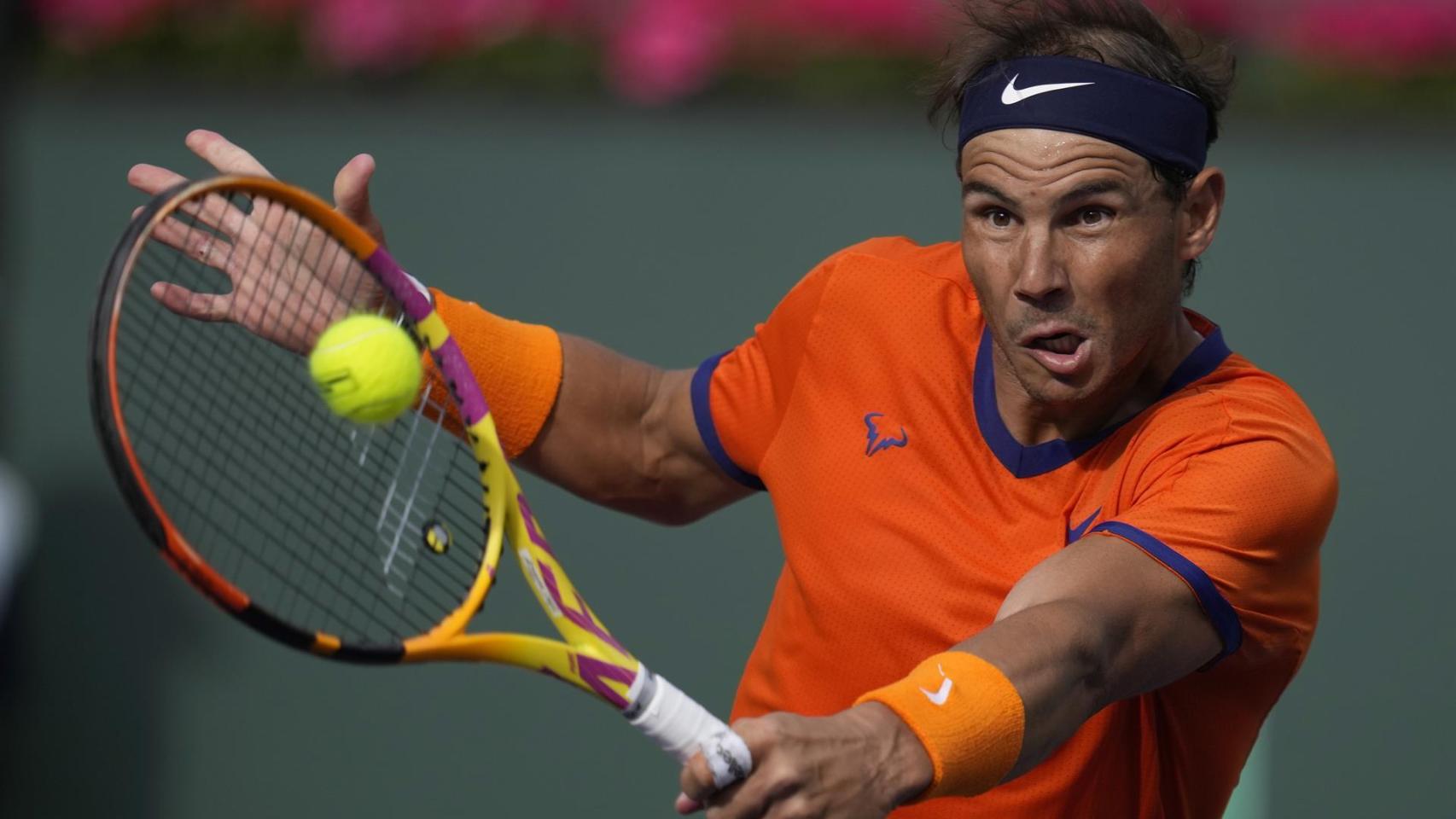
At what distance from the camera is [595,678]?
2.04 m

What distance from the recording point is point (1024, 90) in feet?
7.23

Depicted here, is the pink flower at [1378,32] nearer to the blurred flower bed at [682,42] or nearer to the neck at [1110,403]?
the blurred flower bed at [682,42]

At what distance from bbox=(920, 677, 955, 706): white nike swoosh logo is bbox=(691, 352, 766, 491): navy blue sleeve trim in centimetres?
80

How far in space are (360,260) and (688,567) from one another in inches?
93.4

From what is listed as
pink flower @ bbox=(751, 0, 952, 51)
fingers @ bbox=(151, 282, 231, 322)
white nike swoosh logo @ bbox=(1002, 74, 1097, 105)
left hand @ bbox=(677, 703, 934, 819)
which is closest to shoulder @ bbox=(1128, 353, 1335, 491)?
white nike swoosh logo @ bbox=(1002, 74, 1097, 105)

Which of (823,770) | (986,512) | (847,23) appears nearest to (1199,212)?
(986,512)

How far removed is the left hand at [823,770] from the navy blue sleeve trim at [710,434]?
81 centimetres

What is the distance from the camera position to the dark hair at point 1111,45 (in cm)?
223

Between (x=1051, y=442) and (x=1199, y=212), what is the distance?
352mm

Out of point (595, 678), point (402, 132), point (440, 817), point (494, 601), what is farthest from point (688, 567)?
point (595, 678)

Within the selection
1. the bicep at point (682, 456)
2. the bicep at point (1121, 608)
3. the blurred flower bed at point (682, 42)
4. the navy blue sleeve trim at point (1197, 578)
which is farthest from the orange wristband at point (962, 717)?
the blurred flower bed at point (682, 42)

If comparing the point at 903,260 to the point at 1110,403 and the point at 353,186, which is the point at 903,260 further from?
the point at 353,186

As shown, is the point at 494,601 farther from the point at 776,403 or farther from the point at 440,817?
the point at 776,403

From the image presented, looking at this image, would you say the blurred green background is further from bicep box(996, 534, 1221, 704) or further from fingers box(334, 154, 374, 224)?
bicep box(996, 534, 1221, 704)
